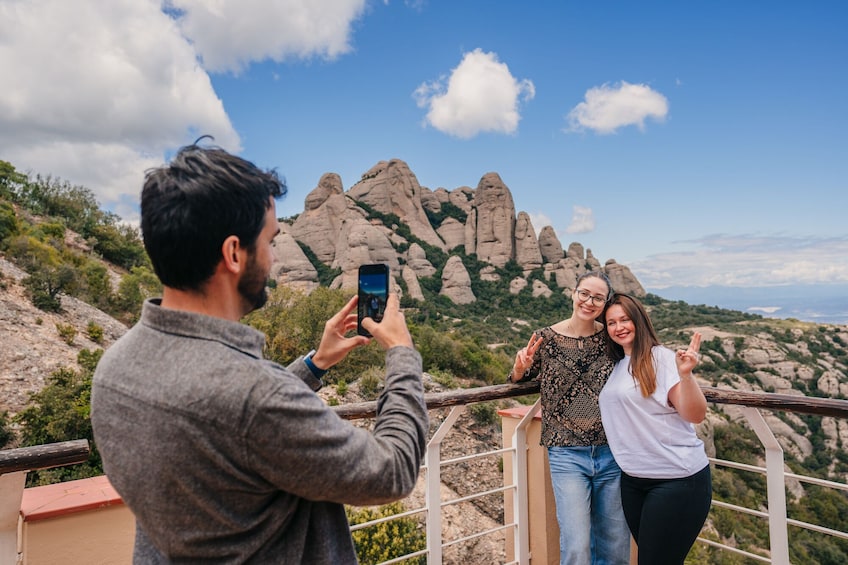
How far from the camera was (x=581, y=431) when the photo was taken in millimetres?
2094

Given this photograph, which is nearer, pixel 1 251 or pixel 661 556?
pixel 661 556

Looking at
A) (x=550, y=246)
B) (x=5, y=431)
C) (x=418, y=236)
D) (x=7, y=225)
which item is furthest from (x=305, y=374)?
(x=550, y=246)

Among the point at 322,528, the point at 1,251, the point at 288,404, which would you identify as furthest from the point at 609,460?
the point at 1,251

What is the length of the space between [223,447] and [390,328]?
14.7 inches

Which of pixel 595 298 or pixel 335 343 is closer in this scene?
pixel 335 343

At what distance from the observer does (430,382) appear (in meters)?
15.5

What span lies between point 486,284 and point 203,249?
46.2 m

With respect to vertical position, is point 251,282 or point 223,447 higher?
point 251,282

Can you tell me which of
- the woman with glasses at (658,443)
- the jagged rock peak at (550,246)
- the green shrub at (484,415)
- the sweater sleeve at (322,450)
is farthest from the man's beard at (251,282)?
the jagged rock peak at (550,246)

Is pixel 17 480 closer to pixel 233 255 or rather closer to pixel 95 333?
pixel 233 255

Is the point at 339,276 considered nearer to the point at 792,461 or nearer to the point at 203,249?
the point at 792,461

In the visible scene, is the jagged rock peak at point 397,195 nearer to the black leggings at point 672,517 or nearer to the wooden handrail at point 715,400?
the wooden handrail at point 715,400

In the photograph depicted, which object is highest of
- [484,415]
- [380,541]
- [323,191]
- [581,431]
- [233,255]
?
[323,191]

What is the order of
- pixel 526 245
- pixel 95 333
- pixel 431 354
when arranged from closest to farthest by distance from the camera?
pixel 95 333 < pixel 431 354 < pixel 526 245
